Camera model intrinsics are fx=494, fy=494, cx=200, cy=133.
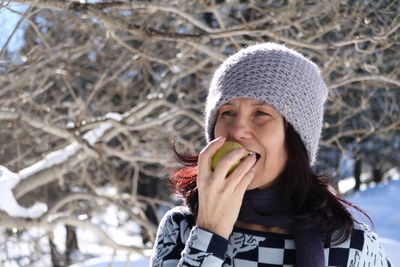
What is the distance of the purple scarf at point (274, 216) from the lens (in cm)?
153

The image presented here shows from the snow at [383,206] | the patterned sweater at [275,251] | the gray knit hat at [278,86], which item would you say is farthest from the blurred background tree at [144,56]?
the snow at [383,206]

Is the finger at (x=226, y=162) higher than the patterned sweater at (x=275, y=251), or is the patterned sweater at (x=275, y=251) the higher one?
the finger at (x=226, y=162)

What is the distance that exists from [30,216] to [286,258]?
2.88 metres

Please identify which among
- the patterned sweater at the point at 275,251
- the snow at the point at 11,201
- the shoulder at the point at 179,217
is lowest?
the snow at the point at 11,201

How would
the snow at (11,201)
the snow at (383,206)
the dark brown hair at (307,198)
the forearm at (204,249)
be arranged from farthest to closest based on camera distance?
the snow at (383,206) → the snow at (11,201) → the dark brown hair at (307,198) → the forearm at (204,249)

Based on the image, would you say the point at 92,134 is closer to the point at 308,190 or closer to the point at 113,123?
the point at 113,123

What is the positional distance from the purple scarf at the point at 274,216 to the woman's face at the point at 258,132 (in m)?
0.04

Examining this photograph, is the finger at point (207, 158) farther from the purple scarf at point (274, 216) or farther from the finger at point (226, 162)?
the purple scarf at point (274, 216)

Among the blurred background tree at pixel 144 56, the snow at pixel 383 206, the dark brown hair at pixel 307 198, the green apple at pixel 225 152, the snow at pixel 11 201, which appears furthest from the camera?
the snow at pixel 383 206

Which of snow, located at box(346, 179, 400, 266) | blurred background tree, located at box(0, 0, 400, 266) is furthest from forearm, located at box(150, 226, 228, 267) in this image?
snow, located at box(346, 179, 400, 266)

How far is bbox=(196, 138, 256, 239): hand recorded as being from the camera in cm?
144

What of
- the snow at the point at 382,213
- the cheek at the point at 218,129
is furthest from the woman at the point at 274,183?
the snow at the point at 382,213

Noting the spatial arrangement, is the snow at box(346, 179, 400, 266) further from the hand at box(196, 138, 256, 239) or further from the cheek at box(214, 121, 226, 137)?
the hand at box(196, 138, 256, 239)

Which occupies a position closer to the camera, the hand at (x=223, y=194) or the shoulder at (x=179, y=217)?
the hand at (x=223, y=194)
